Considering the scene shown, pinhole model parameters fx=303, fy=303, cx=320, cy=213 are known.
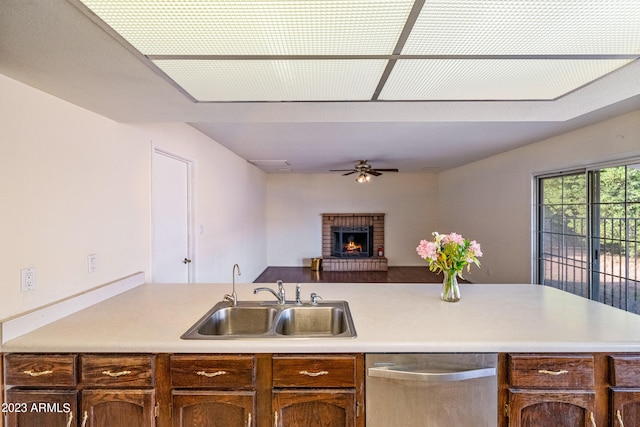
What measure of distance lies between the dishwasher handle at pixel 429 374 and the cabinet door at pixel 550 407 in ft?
0.57

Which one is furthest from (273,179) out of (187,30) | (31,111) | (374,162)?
(187,30)

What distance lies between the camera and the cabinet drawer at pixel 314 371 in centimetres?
139

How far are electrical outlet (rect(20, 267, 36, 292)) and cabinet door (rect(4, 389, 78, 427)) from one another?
1.53ft

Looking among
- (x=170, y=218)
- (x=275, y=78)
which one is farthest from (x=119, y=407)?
(x=170, y=218)

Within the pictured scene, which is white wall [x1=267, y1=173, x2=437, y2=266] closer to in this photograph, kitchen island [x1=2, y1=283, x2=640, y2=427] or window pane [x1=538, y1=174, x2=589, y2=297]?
window pane [x1=538, y1=174, x2=589, y2=297]

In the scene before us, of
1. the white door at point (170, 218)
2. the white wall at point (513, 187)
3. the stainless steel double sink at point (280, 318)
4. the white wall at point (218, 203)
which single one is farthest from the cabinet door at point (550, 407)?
the white wall at point (218, 203)

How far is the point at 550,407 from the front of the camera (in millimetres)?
1390

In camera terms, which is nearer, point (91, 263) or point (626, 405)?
point (626, 405)

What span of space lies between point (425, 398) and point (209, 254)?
3114 millimetres

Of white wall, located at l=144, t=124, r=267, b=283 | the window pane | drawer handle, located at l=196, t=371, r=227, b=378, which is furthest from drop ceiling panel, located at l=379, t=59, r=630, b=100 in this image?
the window pane

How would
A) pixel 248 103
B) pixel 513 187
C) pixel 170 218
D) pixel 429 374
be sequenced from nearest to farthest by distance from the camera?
pixel 429 374 < pixel 248 103 < pixel 170 218 < pixel 513 187

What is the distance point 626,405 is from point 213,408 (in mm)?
1876

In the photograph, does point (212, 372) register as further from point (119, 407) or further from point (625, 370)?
point (625, 370)

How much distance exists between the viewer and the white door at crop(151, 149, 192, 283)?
271 cm
